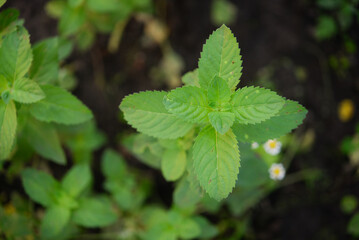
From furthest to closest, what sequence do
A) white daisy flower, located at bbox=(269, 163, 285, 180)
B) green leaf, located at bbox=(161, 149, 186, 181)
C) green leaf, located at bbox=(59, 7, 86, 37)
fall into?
green leaf, located at bbox=(59, 7, 86, 37)
white daisy flower, located at bbox=(269, 163, 285, 180)
green leaf, located at bbox=(161, 149, 186, 181)

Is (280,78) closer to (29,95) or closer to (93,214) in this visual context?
(93,214)

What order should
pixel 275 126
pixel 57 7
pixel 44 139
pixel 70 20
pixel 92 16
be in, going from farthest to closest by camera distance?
1. pixel 92 16
2. pixel 57 7
3. pixel 70 20
4. pixel 44 139
5. pixel 275 126

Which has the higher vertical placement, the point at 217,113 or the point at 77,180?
the point at 217,113

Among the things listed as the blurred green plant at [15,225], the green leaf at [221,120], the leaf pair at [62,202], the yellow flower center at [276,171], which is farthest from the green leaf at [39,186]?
the yellow flower center at [276,171]

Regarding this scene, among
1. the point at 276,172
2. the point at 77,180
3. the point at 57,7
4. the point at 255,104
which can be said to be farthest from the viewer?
the point at 57,7

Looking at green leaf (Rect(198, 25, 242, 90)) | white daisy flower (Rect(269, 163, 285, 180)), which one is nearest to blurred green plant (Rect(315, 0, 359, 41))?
white daisy flower (Rect(269, 163, 285, 180))

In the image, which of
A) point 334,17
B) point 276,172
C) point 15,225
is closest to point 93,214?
point 15,225

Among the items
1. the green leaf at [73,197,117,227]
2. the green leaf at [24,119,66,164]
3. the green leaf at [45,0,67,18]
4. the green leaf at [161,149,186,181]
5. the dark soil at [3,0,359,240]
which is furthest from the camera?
the dark soil at [3,0,359,240]

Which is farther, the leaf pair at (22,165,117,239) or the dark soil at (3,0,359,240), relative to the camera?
the dark soil at (3,0,359,240)

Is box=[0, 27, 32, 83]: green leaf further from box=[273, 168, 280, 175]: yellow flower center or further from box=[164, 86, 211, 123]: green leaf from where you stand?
box=[273, 168, 280, 175]: yellow flower center
